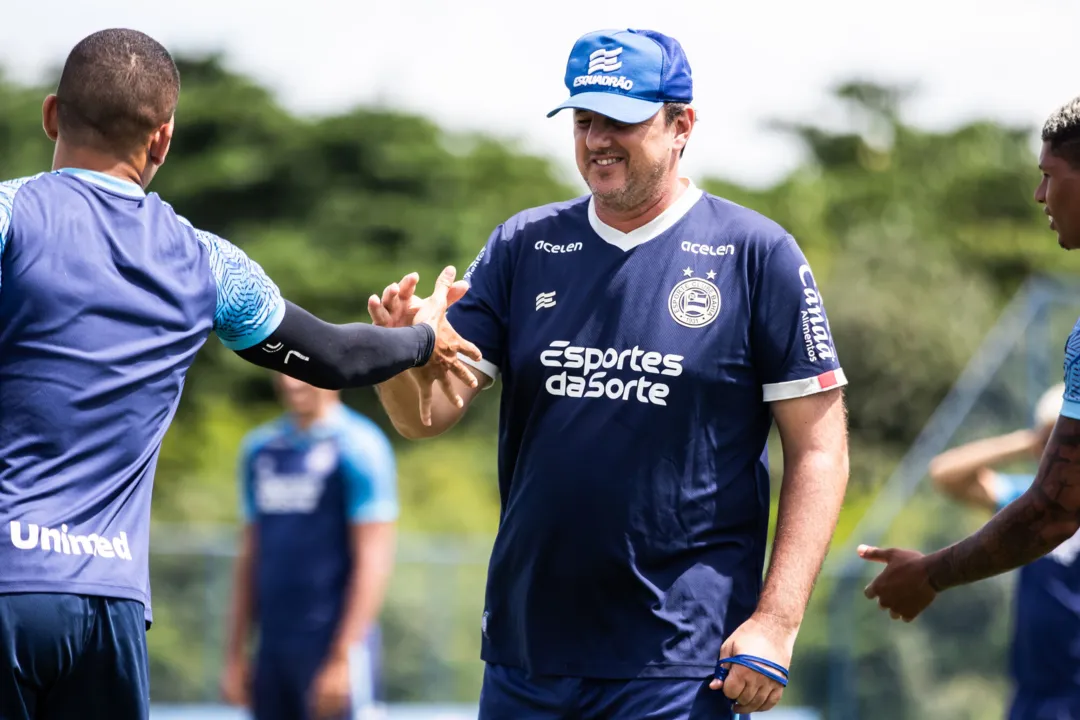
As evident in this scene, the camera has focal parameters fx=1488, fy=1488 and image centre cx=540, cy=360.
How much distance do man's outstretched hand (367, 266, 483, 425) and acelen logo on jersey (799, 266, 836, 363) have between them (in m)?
0.95

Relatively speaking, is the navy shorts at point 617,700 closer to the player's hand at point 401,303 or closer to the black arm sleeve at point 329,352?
the black arm sleeve at point 329,352

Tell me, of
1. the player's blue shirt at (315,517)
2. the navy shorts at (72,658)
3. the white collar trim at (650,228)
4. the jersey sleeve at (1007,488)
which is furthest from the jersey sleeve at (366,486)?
the navy shorts at (72,658)

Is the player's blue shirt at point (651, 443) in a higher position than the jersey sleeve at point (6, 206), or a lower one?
lower

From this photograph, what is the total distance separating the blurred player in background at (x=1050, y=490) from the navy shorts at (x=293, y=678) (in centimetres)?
407

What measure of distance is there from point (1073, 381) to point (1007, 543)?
0.50 meters

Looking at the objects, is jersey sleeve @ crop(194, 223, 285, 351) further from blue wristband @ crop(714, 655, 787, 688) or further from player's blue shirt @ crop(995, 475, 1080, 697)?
player's blue shirt @ crop(995, 475, 1080, 697)

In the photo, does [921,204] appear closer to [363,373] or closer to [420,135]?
[420,135]

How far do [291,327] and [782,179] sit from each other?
39.0 metres

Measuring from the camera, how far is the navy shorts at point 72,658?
3.32 metres

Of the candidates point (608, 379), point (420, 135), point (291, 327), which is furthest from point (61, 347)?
point (420, 135)

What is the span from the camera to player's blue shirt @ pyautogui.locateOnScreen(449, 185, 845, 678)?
3992 mm

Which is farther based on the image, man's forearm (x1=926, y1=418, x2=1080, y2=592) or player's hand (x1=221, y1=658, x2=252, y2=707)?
player's hand (x1=221, y1=658, x2=252, y2=707)

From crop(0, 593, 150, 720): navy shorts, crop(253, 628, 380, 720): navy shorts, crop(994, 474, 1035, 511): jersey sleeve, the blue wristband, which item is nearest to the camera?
crop(0, 593, 150, 720): navy shorts

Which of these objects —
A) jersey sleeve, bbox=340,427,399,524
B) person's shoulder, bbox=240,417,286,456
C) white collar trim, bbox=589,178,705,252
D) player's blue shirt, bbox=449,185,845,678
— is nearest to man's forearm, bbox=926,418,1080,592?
player's blue shirt, bbox=449,185,845,678
